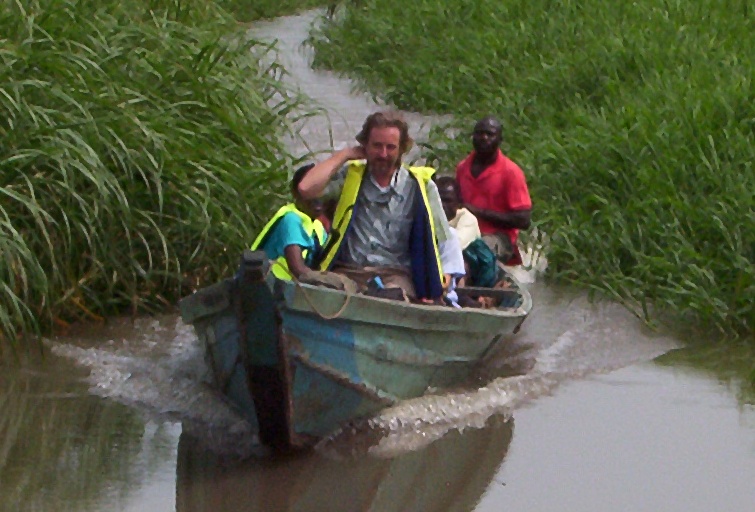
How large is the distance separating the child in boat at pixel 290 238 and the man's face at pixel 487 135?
2.12 m

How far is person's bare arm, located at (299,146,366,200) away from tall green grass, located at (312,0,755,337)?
8.83 feet

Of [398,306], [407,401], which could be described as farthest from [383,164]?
[407,401]

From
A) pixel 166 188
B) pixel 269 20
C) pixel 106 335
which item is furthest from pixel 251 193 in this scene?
pixel 269 20

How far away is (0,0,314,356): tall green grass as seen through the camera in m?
7.59

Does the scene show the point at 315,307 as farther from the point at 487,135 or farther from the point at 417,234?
the point at 487,135

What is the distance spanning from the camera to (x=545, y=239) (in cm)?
1016

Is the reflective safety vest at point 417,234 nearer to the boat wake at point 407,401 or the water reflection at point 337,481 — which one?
the boat wake at point 407,401

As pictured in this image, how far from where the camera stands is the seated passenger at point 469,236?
26.9 ft

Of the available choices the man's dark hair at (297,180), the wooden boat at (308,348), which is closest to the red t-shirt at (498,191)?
the wooden boat at (308,348)

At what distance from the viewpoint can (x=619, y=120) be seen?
1084 centimetres

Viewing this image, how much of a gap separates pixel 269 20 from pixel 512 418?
56.4 feet

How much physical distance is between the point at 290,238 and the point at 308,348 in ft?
2.06

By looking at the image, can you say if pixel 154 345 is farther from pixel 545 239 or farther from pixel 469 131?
pixel 469 131

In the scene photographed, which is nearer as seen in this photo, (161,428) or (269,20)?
(161,428)
